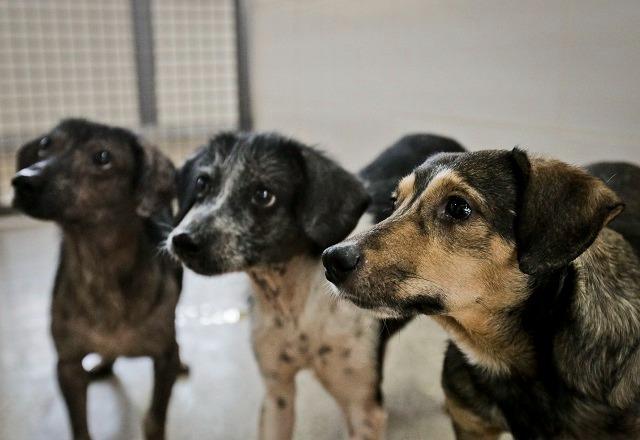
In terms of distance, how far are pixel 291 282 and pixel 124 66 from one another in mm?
4445

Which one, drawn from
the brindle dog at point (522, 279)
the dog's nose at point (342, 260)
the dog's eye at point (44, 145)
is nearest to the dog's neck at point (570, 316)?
the brindle dog at point (522, 279)

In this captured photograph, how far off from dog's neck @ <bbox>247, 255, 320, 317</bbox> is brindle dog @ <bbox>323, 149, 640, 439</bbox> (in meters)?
0.51

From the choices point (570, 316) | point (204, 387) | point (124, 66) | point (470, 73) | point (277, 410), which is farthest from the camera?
point (124, 66)

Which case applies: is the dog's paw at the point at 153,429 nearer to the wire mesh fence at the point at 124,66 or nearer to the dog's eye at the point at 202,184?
the dog's eye at the point at 202,184

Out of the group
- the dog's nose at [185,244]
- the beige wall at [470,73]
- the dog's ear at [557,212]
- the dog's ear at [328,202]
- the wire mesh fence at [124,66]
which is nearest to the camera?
the dog's ear at [557,212]

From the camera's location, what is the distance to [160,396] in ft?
6.72

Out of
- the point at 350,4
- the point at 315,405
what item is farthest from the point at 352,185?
the point at 350,4

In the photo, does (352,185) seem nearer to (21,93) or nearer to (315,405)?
(315,405)

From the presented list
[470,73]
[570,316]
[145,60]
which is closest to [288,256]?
[570,316]

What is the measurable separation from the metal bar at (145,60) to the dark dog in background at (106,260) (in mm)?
3235

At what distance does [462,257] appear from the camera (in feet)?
4.53

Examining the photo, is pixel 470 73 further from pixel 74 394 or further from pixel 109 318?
pixel 74 394

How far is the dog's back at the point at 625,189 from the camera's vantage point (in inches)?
70.7

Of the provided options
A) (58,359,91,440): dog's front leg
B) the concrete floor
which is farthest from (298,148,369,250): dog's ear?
(58,359,91,440): dog's front leg
